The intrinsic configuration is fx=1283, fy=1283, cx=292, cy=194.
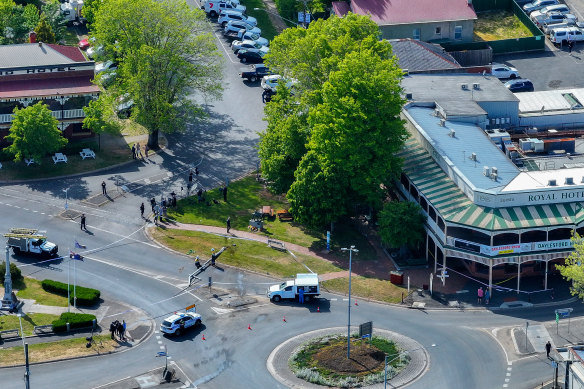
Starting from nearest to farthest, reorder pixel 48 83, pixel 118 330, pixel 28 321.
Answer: pixel 118 330 → pixel 28 321 → pixel 48 83

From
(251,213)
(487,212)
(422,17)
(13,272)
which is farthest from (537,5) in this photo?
(13,272)

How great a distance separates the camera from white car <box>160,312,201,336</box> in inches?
4498

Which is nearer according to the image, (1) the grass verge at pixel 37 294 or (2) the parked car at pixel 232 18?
(1) the grass verge at pixel 37 294

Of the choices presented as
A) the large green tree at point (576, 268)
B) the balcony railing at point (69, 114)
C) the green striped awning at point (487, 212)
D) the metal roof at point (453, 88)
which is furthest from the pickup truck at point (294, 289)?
the balcony railing at point (69, 114)

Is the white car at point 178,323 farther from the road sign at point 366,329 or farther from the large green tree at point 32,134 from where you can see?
the large green tree at point 32,134

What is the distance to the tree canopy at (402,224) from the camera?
126938mm

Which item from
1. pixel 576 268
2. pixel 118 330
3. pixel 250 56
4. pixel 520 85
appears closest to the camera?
pixel 576 268

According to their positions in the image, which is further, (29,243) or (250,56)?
(250,56)

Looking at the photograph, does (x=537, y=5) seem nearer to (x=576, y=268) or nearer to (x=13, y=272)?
(x=576, y=268)

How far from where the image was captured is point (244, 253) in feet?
428

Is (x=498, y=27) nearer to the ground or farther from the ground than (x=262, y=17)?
farther from the ground

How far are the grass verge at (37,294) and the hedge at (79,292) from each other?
18.9 inches

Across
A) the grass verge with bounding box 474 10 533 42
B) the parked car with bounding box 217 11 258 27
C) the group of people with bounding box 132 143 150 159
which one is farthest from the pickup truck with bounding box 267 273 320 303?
the parked car with bounding box 217 11 258 27

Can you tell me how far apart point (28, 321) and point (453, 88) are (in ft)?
183
